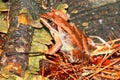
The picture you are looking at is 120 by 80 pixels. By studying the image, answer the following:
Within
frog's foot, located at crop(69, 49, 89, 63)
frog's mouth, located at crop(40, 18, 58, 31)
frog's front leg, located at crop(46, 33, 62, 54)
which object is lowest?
frog's foot, located at crop(69, 49, 89, 63)

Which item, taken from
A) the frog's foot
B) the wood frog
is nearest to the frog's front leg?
the wood frog

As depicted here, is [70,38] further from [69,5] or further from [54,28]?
[69,5]

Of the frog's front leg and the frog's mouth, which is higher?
the frog's mouth

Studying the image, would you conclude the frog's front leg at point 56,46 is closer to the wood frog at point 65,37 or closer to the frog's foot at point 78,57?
the wood frog at point 65,37

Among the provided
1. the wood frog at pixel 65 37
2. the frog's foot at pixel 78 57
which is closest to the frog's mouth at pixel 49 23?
the wood frog at pixel 65 37

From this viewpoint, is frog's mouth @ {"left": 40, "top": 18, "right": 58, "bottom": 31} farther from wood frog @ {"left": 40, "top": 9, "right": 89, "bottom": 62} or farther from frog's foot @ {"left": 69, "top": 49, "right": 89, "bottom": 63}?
frog's foot @ {"left": 69, "top": 49, "right": 89, "bottom": 63}

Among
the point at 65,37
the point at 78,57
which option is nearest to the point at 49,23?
the point at 65,37

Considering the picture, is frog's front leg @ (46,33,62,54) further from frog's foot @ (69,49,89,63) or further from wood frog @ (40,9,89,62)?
frog's foot @ (69,49,89,63)

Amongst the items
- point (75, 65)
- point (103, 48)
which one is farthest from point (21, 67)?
point (103, 48)

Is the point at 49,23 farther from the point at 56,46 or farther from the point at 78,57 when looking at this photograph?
the point at 78,57
